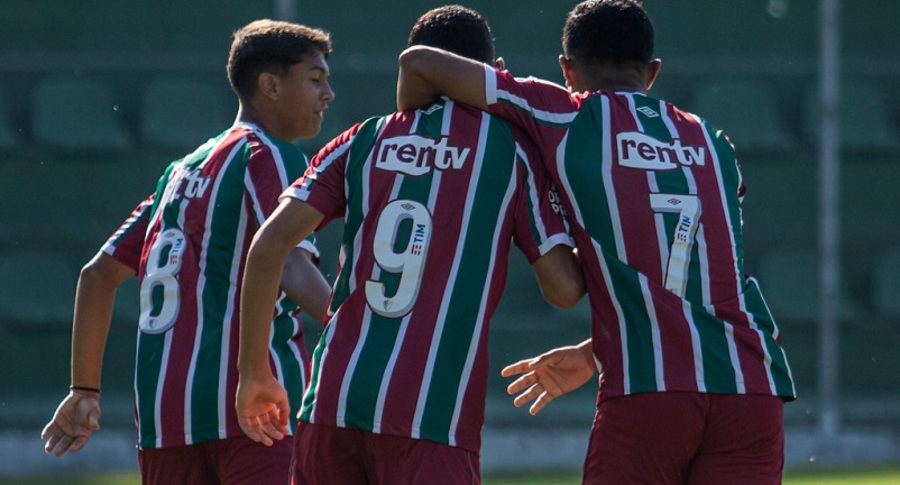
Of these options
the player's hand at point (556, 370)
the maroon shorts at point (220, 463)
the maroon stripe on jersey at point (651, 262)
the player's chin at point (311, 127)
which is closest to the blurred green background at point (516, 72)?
the player's chin at point (311, 127)

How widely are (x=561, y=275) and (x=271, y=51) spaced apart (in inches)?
53.6

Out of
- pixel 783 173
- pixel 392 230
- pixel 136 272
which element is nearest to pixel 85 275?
pixel 136 272

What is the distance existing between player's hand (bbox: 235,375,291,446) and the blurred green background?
20.8 feet

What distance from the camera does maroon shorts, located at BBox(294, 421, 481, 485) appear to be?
3.12m

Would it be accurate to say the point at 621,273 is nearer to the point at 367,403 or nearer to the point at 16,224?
the point at 367,403

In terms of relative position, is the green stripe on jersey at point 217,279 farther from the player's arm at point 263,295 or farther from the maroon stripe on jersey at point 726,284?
the maroon stripe on jersey at point 726,284

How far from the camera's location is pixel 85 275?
4137mm

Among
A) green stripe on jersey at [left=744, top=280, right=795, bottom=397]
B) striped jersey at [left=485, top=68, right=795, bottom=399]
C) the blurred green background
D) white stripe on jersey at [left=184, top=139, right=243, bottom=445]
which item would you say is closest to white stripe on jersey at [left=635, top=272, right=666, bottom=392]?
striped jersey at [left=485, top=68, right=795, bottom=399]

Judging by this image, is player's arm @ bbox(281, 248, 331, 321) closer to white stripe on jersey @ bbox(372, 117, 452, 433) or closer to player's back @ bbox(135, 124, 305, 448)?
player's back @ bbox(135, 124, 305, 448)

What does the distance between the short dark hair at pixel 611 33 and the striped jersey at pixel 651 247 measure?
18cm

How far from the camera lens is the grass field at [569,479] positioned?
9.06m

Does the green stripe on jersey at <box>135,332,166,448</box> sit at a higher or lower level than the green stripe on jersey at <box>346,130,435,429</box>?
lower

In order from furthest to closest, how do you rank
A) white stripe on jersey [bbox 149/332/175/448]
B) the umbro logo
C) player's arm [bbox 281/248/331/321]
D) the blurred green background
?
the blurred green background, white stripe on jersey [bbox 149/332/175/448], player's arm [bbox 281/248/331/321], the umbro logo

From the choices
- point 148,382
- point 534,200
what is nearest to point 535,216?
point 534,200
